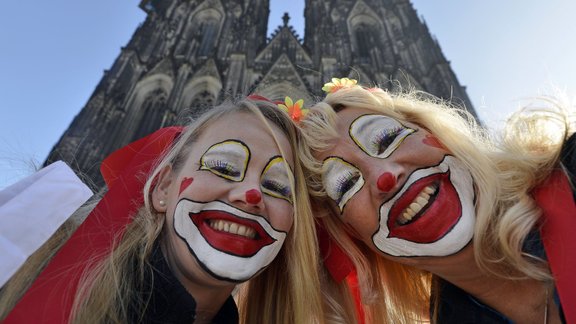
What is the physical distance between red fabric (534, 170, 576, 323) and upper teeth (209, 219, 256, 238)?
1094mm

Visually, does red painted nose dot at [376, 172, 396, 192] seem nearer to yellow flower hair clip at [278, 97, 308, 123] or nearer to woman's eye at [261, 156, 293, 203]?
woman's eye at [261, 156, 293, 203]

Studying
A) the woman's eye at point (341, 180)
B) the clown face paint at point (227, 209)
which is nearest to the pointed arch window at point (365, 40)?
the woman's eye at point (341, 180)

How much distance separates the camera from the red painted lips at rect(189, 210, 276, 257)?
4.50ft

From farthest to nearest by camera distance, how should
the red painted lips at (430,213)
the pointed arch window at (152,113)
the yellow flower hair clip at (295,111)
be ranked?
the pointed arch window at (152,113) < the yellow flower hair clip at (295,111) < the red painted lips at (430,213)

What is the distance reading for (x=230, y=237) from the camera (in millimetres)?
1388

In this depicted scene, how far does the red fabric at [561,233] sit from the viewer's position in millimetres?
1080

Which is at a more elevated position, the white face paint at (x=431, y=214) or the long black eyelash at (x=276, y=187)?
the long black eyelash at (x=276, y=187)

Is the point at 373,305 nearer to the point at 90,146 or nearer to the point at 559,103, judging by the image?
the point at 559,103

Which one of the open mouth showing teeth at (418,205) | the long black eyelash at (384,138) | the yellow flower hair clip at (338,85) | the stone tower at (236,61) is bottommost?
the open mouth showing teeth at (418,205)

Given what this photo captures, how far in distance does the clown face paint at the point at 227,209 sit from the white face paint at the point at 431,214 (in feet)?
1.51

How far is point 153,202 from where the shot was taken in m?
1.62

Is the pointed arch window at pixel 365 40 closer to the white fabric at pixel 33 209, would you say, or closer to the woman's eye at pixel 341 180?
the woman's eye at pixel 341 180

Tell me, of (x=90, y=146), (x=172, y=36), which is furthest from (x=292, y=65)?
(x=90, y=146)

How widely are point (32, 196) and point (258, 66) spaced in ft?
43.1
